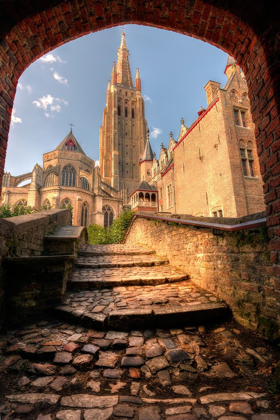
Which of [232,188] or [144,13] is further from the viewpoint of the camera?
[232,188]

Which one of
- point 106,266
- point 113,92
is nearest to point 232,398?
point 106,266

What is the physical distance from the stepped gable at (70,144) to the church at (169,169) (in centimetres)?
20

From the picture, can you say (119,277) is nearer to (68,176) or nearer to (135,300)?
(135,300)

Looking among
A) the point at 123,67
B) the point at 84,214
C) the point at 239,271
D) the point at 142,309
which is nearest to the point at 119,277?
the point at 142,309

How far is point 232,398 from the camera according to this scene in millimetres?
1545

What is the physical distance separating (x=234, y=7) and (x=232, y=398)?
3.60 metres

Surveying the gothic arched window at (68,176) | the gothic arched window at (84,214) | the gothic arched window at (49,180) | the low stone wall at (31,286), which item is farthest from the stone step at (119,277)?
the gothic arched window at (68,176)

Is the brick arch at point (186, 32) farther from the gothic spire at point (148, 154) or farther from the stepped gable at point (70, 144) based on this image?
the stepped gable at point (70, 144)

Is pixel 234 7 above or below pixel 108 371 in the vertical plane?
above

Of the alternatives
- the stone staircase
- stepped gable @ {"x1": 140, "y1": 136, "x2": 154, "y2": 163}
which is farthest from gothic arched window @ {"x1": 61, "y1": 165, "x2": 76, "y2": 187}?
the stone staircase

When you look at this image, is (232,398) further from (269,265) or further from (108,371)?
(269,265)

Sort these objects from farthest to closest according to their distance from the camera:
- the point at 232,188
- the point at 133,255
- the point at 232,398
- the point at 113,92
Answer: the point at 113,92
the point at 232,188
the point at 133,255
the point at 232,398

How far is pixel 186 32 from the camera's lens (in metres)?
2.51

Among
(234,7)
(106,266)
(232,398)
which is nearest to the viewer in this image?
(232,398)
